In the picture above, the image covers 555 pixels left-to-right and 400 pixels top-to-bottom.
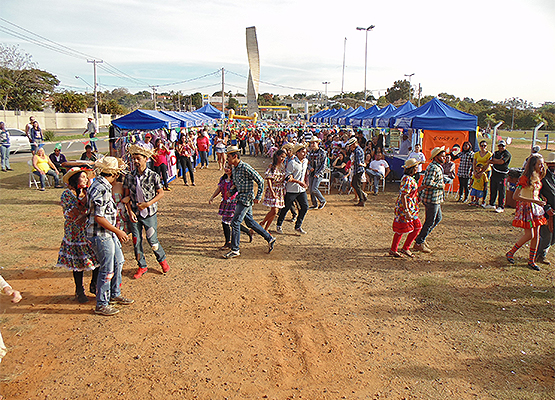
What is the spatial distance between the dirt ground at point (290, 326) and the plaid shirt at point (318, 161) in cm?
246

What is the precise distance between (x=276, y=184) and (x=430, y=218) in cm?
266

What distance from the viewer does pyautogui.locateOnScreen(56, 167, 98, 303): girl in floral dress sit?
3.99 metres

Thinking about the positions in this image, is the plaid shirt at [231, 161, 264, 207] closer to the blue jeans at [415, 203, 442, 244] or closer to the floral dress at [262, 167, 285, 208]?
the floral dress at [262, 167, 285, 208]

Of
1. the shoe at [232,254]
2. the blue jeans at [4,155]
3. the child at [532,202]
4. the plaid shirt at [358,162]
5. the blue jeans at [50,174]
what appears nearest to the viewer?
the child at [532,202]

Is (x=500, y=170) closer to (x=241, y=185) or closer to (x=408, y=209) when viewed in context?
(x=408, y=209)

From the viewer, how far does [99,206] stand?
3.82 meters

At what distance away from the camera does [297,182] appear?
6.76 meters

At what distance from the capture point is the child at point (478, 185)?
9422mm

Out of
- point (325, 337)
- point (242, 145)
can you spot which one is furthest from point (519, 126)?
point (325, 337)

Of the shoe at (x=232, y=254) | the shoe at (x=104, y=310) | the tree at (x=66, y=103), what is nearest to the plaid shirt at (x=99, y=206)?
the shoe at (x=104, y=310)

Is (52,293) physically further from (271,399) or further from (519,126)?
(519,126)

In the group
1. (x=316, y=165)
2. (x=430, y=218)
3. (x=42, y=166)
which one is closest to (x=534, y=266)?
(x=430, y=218)

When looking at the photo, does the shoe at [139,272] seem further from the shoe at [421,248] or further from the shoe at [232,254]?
the shoe at [421,248]

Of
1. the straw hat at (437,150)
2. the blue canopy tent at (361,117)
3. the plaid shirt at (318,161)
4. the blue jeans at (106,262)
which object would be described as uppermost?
the blue canopy tent at (361,117)
